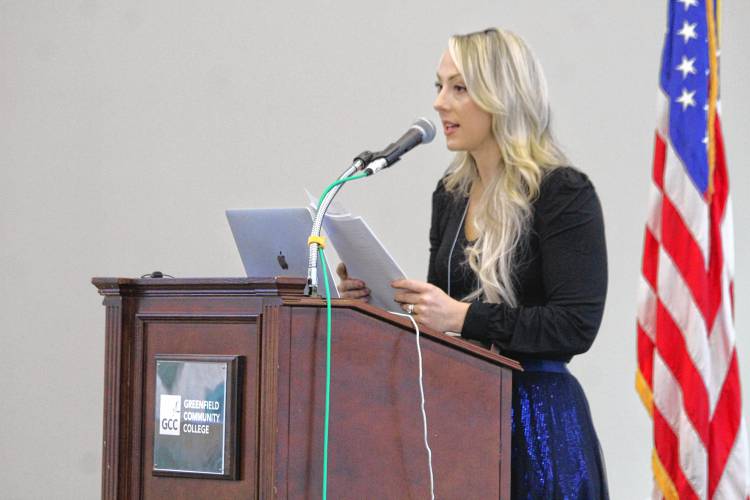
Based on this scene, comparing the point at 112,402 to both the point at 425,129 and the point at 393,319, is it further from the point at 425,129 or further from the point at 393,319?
the point at 425,129

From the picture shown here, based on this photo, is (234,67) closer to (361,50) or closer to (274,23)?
(274,23)

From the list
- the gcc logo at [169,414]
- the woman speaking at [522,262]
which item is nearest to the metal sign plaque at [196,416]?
the gcc logo at [169,414]

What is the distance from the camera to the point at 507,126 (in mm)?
2146

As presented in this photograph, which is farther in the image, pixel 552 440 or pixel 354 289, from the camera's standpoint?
pixel 354 289

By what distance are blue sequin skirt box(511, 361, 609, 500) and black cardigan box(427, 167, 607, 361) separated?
55 millimetres

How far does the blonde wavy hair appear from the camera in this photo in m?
2.07

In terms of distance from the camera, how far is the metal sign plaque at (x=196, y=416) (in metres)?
1.58

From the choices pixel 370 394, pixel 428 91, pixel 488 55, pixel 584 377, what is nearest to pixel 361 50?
pixel 428 91

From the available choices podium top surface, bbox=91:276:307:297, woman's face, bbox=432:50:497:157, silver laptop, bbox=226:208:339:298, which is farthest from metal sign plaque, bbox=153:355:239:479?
woman's face, bbox=432:50:497:157

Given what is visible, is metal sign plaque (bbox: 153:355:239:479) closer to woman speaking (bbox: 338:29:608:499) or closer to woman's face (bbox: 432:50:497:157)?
woman speaking (bbox: 338:29:608:499)

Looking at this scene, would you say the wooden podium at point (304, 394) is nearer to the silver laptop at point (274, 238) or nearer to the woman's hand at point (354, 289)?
the silver laptop at point (274, 238)

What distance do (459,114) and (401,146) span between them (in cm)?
37

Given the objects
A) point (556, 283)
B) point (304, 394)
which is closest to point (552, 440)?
point (556, 283)

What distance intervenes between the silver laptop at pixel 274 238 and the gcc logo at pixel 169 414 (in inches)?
14.4
